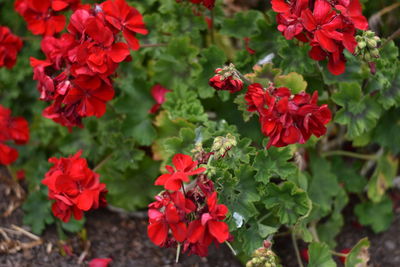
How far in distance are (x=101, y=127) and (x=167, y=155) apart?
0.40m

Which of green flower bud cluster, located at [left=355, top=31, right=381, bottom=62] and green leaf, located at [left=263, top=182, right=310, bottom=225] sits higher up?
green flower bud cluster, located at [left=355, top=31, right=381, bottom=62]

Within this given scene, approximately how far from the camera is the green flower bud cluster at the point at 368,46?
183 cm

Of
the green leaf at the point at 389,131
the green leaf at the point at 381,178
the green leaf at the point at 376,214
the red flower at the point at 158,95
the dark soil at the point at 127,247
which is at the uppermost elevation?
the green leaf at the point at 389,131

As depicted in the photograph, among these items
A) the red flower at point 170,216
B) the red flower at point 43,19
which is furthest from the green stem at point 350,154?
the red flower at point 43,19

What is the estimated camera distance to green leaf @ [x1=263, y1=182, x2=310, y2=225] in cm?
205

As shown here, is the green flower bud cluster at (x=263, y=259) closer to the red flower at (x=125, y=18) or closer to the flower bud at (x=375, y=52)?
the flower bud at (x=375, y=52)

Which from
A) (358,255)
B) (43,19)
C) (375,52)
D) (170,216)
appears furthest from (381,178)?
(43,19)

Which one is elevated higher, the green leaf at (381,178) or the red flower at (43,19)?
the red flower at (43,19)

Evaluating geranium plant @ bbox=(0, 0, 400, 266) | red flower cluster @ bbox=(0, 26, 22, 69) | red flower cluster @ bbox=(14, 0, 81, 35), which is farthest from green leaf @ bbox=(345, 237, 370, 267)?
red flower cluster @ bbox=(0, 26, 22, 69)

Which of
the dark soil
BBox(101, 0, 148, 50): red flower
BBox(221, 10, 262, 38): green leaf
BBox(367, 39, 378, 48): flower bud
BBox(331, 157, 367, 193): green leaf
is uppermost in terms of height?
BBox(367, 39, 378, 48): flower bud

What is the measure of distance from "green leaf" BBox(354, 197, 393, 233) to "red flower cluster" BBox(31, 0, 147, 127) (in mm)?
1238

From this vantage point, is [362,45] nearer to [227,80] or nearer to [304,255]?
[227,80]

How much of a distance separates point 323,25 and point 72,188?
3.24 ft

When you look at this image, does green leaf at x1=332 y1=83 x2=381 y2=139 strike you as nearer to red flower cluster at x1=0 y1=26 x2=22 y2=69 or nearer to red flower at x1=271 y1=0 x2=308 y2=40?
red flower at x1=271 y1=0 x2=308 y2=40
